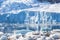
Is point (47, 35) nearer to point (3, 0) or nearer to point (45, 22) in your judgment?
point (45, 22)

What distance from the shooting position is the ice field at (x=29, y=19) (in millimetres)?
2514

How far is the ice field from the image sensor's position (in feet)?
8.25

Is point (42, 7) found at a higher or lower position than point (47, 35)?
higher

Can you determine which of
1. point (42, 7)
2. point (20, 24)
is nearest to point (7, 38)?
point (20, 24)

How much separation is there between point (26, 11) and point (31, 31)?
0.27m

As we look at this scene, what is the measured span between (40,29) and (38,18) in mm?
140

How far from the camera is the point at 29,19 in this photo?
8.52 ft

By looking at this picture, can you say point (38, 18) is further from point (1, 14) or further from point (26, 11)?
point (1, 14)

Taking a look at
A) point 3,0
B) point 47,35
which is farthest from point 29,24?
point 3,0

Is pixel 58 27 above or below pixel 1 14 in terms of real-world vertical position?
below

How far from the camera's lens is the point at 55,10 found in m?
2.57

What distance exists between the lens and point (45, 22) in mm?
2551

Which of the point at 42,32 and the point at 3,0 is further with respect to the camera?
the point at 3,0

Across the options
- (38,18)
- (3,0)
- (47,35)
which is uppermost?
(3,0)
